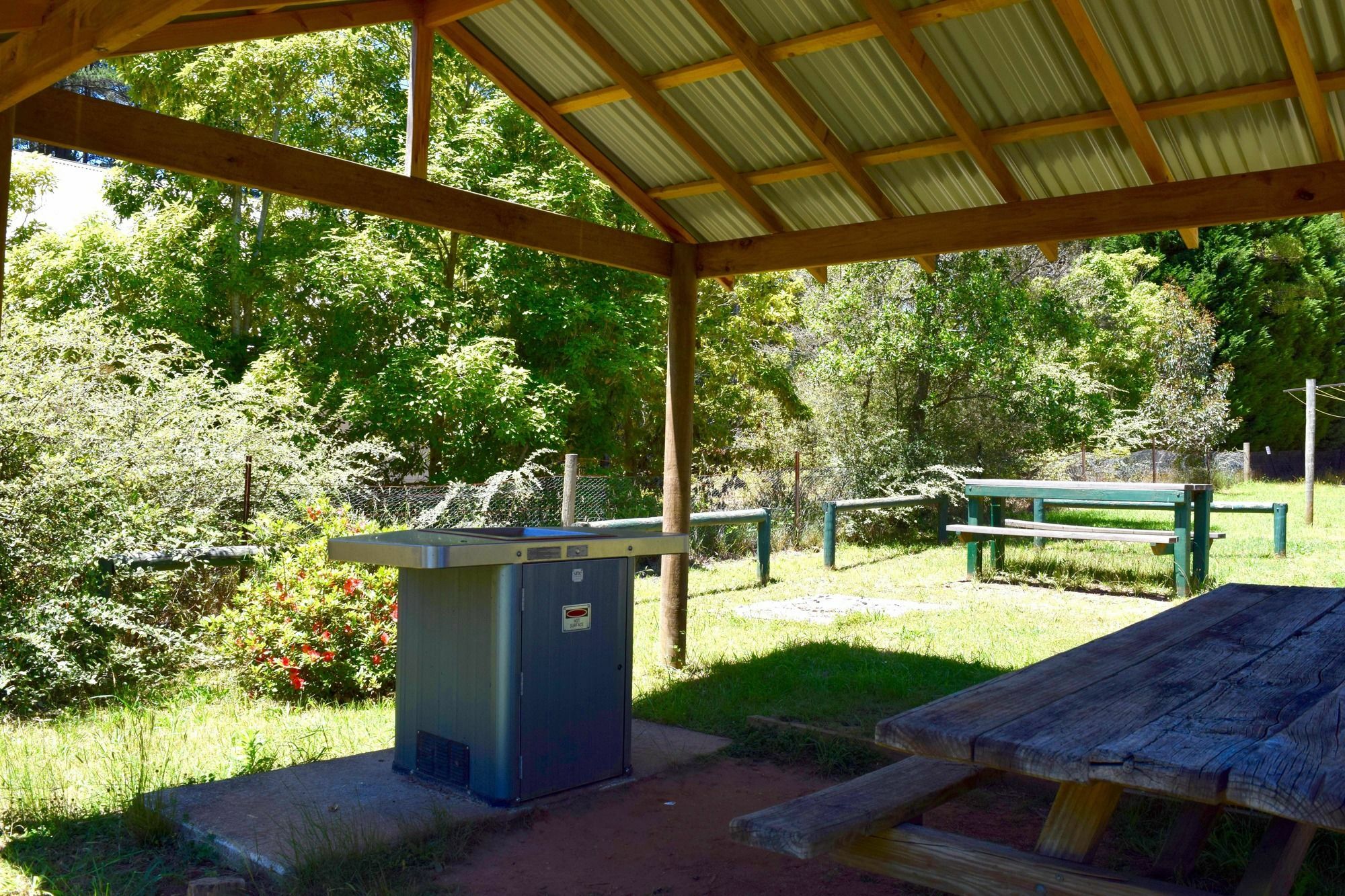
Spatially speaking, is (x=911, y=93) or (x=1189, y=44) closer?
(x=1189, y=44)

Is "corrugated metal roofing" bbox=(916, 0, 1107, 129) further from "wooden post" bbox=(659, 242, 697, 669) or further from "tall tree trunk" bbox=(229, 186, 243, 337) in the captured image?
"tall tree trunk" bbox=(229, 186, 243, 337)

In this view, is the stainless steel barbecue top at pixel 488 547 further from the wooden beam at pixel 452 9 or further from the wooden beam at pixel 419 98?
the wooden beam at pixel 452 9

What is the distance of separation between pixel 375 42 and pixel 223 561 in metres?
12.3

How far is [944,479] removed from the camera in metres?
16.5

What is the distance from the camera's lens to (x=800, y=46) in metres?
5.48

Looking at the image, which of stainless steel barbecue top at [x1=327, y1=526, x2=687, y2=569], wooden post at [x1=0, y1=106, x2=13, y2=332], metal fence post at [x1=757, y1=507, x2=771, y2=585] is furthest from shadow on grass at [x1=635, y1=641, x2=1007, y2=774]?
wooden post at [x1=0, y1=106, x2=13, y2=332]

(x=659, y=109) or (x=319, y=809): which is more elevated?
(x=659, y=109)

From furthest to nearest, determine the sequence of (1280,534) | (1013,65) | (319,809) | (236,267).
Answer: (236,267)
(1280,534)
(1013,65)
(319,809)

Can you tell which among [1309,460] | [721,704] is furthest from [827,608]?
[1309,460]

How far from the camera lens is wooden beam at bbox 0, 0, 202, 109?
3.26 meters

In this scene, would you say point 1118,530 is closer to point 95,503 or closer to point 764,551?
point 764,551

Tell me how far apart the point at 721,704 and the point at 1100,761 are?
14.0 ft

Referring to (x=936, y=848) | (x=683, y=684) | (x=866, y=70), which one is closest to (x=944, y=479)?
(x=683, y=684)

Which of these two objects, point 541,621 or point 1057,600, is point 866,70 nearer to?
point 541,621
